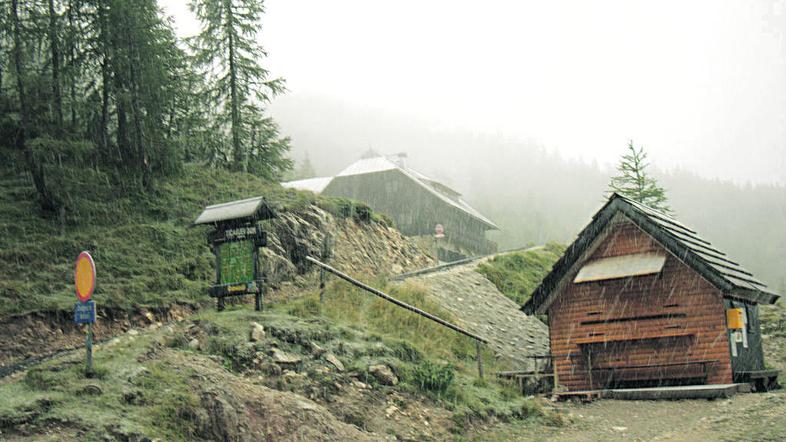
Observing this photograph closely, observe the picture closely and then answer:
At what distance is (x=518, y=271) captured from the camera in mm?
A: 34219

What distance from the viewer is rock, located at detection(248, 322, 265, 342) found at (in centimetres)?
1217

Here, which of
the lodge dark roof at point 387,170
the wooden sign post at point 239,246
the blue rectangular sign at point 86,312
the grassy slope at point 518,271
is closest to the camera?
the blue rectangular sign at point 86,312

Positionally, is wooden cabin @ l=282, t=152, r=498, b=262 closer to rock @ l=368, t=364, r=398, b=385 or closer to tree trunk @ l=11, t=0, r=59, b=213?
tree trunk @ l=11, t=0, r=59, b=213

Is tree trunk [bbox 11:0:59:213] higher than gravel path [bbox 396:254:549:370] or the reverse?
higher

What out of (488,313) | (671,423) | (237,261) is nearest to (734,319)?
(671,423)

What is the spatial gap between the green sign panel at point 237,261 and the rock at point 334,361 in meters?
2.77

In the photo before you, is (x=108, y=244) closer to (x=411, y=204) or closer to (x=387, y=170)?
(x=411, y=204)

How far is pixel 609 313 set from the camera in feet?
61.5

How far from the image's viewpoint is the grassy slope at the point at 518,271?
30.8 m

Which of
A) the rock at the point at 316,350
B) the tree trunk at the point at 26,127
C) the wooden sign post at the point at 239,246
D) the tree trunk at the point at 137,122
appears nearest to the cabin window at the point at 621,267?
the rock at the point at 316,350

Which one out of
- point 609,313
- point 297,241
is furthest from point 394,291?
point 609,313

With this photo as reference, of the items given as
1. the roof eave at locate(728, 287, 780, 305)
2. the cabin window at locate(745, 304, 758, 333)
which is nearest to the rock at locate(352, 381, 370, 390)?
the roof eave at locate(728, 287, 780, 305)

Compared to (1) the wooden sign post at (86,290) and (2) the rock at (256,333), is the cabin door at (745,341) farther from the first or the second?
(1) the wooden sign post at (86,290)

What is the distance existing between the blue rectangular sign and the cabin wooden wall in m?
13.2
